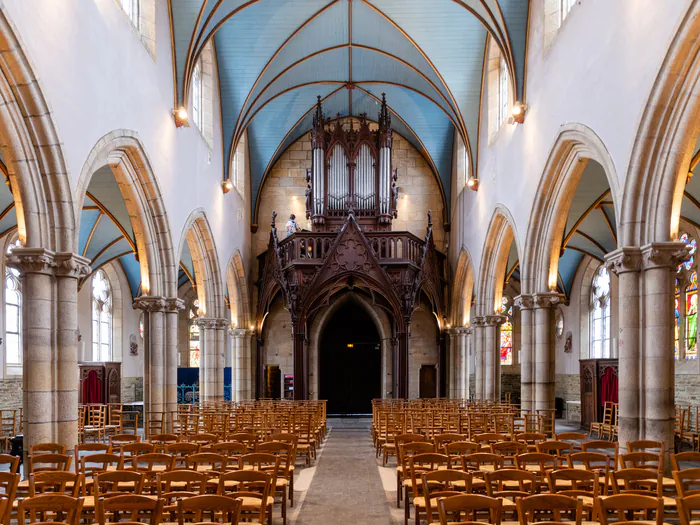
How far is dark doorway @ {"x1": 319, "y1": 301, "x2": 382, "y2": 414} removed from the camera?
Answer: 32.4 meters

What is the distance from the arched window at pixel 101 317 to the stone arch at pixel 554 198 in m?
18.9

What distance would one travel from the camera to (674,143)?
11320 millimetres

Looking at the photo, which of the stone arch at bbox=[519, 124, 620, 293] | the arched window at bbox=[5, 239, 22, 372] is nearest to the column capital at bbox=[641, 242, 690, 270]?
the stone arch at bbox=[519, 124, 620, 293]

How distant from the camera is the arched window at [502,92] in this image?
21875 mm

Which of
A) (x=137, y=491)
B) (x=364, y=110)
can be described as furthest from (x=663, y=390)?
(x=364, y=110)

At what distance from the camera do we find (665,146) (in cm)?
1147

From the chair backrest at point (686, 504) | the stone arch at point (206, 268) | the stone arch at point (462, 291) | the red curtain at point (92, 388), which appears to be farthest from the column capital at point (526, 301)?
the red curtain at point (92, 388)

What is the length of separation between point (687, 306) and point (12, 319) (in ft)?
68.5

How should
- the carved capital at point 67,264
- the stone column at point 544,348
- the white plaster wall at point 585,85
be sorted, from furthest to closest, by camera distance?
the stone column at point 544,348 → the carved capital at point 67,264 → the white plaster wall at point 585,85

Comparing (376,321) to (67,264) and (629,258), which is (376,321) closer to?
(629,258)

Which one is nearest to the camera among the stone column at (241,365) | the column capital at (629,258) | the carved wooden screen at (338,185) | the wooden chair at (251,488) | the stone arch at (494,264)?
the wooden chair at (251,488)

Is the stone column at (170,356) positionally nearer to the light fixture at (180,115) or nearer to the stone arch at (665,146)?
the light fixture at (180,115)

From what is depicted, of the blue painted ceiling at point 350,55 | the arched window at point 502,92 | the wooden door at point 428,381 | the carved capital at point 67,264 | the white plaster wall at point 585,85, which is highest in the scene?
the blue painted ceiling at point 350,55

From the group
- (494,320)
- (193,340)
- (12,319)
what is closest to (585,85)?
(494,320)
